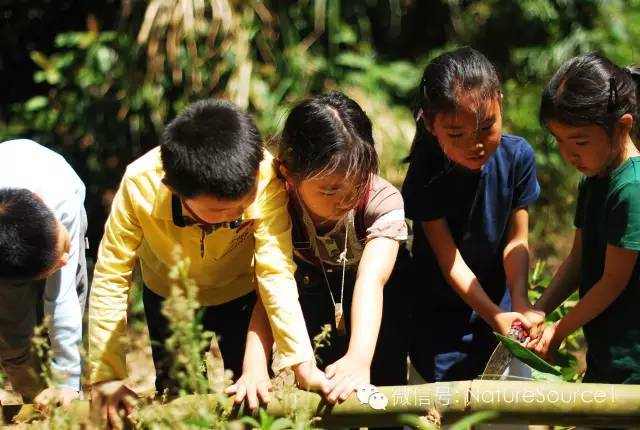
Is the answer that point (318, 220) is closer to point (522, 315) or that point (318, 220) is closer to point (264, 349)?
point (264, 349)

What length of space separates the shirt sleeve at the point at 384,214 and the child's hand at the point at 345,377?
379 mm

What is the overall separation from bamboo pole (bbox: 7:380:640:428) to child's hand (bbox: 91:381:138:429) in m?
0.10

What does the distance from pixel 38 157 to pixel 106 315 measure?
2.34 feet

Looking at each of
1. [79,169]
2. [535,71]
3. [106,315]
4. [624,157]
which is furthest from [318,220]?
[535,71]

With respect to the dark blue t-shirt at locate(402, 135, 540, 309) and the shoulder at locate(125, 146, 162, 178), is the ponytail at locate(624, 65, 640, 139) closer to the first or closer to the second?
the dark blue t-shirt at locate(402, 135, 540, 309)

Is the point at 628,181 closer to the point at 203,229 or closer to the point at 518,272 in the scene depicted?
the point at 518,272

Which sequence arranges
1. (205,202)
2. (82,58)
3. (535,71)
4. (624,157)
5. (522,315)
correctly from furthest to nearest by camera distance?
1. (535,71)
2. (82,58)
3. (522,315)
4. (624,157)
5. (205,202)

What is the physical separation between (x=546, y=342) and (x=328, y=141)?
2.97ft

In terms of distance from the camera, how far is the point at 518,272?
287 cm

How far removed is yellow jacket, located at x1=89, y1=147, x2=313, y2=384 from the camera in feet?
8.05

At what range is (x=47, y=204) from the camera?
2.80 meters

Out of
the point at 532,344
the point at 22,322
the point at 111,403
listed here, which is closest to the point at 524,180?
the point at 532,344

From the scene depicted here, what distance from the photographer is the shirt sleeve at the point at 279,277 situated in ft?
7.92

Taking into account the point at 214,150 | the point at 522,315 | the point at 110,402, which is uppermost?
the point at 214,150
